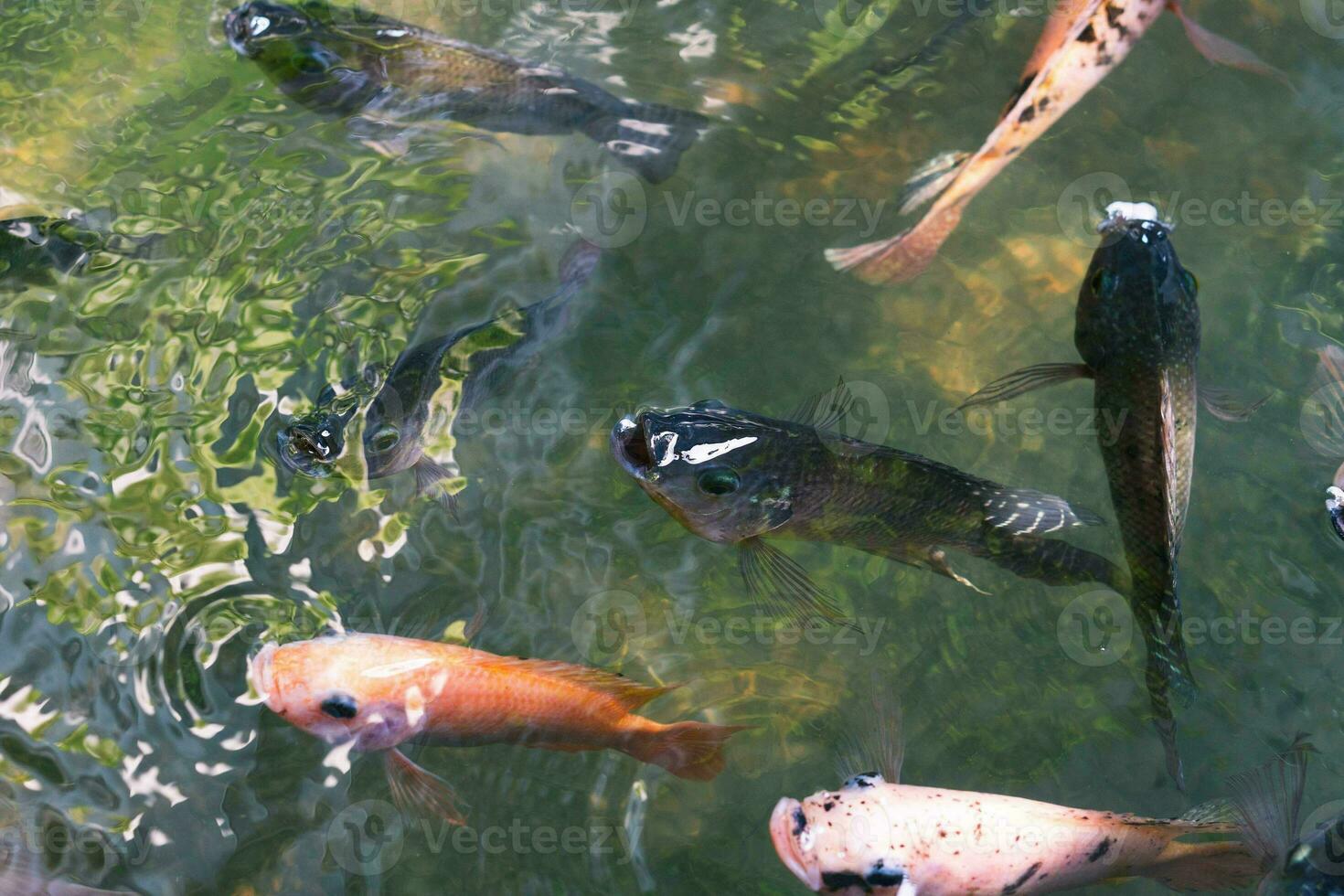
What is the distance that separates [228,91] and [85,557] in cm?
235

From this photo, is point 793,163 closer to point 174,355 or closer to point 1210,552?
point 1210,552

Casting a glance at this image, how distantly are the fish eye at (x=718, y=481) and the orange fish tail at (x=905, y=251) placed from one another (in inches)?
63.8

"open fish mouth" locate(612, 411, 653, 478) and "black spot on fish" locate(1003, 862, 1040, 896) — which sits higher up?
"open fish mouth" locate(612, 411, 653, 478)

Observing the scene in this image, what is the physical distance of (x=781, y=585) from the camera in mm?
3773

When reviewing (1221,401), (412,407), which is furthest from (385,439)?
(1221,401)

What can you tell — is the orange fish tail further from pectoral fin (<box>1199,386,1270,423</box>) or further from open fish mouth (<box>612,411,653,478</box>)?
open fish mouth (<box>612,411,653,478</box>)

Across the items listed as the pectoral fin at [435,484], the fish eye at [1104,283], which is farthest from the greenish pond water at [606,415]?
the fish eye at [1104,283]

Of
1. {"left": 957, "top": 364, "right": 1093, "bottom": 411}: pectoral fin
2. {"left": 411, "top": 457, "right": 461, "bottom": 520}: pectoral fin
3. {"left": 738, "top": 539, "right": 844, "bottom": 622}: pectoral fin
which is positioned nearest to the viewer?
{"left": 738, "top": 539, "right": 844, "bottom": 622}: pectoral fin

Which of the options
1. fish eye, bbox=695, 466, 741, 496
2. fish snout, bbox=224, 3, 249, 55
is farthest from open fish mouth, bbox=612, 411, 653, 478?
fish snout, bbox=224, 3, 249, 55

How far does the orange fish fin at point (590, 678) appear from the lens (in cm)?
323

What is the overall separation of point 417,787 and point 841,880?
138 centimetres

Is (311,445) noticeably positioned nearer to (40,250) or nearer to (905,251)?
(40,250)

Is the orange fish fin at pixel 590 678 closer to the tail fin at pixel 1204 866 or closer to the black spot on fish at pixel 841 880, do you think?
the black spot on fish at pixel 841 880

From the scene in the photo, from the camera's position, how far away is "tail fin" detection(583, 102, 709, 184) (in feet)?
15.4
